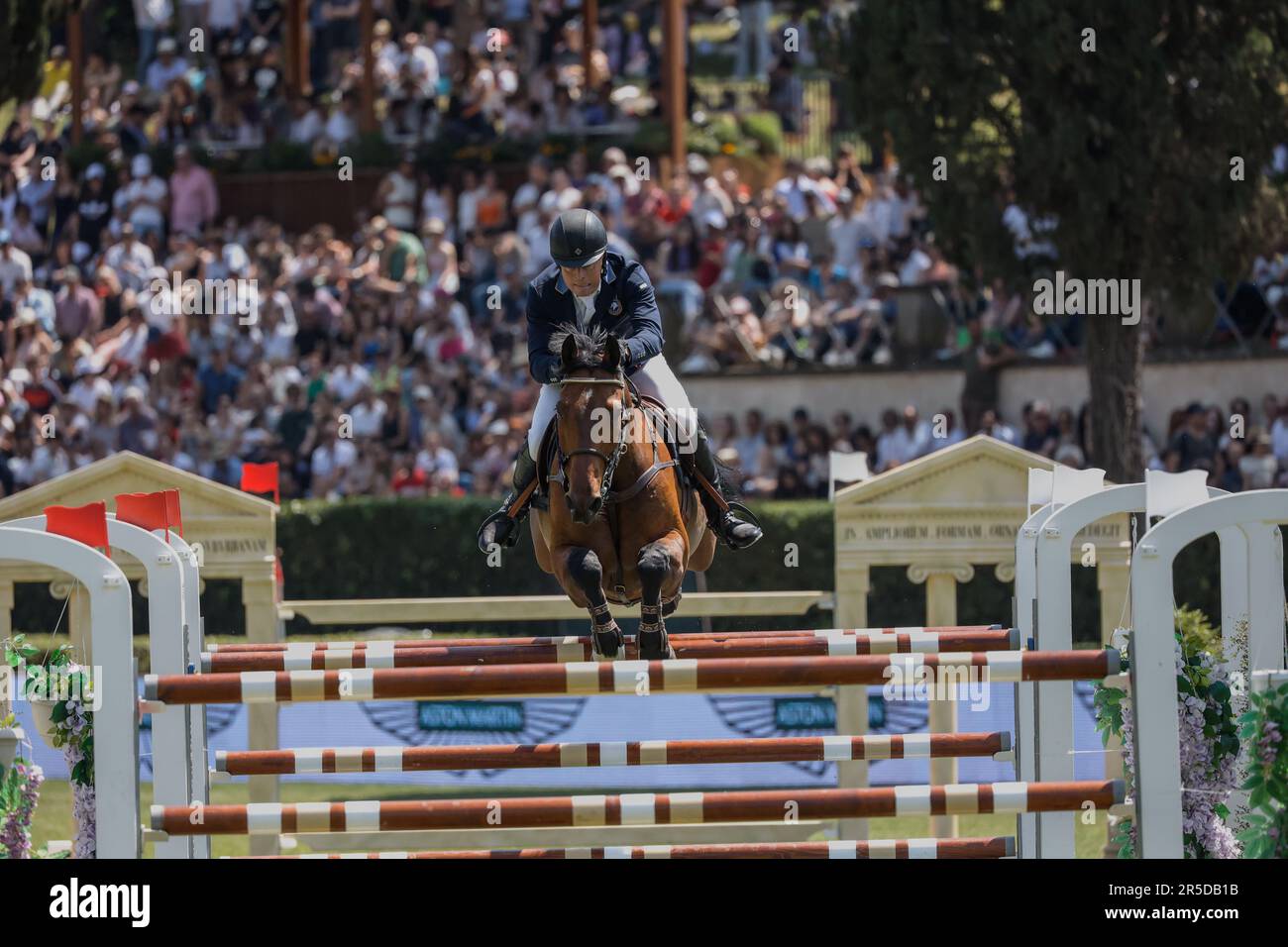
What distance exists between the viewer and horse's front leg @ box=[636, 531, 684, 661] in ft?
20.6

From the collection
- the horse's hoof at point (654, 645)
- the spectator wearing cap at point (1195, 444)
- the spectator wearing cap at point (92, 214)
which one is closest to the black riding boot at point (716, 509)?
the horse's hoof at point (654, 645)

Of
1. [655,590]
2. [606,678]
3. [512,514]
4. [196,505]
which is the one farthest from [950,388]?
[606,678]

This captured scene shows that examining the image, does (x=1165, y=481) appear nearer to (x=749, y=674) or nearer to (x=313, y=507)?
(x=749, y=674)

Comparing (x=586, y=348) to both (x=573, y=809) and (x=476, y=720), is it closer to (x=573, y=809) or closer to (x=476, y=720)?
(x=573, y=809)

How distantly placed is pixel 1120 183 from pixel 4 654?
28.8 ft

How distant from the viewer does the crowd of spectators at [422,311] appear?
15.1 metres

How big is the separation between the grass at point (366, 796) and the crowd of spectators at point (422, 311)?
14.1 feet

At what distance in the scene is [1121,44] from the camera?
1256 cm

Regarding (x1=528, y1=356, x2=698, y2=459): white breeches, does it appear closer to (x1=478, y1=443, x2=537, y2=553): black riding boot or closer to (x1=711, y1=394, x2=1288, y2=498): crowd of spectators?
(x1=478, y1=443, x2=537, y2=553): black riding boot

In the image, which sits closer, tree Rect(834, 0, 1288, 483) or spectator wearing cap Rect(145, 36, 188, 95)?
tree Rect(834, 0, 1288, 483)

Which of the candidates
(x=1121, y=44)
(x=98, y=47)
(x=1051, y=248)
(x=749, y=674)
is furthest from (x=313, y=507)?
(x=98, y=47)


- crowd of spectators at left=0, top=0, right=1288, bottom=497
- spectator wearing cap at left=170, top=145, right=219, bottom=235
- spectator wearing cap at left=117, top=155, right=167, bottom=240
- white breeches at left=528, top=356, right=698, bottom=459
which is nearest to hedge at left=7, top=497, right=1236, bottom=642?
crowd of spectators at left=0, top=0, right=1288, bottom=497

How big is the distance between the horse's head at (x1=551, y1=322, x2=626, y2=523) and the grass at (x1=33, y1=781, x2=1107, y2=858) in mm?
3044

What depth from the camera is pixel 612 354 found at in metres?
6.45
